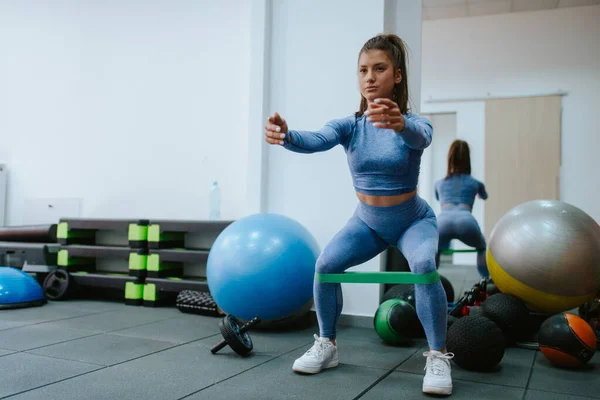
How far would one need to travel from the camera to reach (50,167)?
5.05 meters

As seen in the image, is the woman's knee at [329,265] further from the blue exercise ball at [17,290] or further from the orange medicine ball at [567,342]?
the blue exercise ball at [17,290]

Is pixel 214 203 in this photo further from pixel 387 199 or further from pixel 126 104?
pixel 387 199

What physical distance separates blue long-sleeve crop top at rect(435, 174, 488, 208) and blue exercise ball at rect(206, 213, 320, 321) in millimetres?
1938

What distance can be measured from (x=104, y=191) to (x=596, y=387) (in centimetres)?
411

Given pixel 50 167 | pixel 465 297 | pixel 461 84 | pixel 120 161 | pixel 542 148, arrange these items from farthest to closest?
1. pixel 461 84
2. pixel 542 148
3. pixel 50 167
4. pixel 120 161
5. pixel 465 297

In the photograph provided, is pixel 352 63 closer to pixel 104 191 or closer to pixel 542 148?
pixel 104 191

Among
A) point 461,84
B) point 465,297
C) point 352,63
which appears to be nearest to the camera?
point 465,297

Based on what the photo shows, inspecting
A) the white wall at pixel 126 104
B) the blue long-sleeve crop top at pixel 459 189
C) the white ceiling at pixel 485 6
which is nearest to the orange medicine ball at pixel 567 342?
the blue long-sleeve crop top at pixel 459 189

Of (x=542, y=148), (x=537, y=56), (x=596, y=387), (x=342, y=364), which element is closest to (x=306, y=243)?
(x=342, y=364)

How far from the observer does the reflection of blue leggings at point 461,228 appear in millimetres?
4375

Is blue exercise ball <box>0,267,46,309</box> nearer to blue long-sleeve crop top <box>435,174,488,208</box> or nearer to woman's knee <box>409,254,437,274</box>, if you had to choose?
woman's knee <box>409,254,437,274</box>

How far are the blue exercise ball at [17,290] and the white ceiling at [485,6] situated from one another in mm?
6232

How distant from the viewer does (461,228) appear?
4.37m

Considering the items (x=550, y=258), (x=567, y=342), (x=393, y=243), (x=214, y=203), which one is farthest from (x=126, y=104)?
(x=567, y=342)
